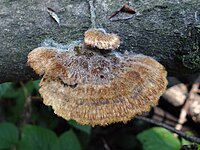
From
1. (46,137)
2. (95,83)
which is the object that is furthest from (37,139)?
(95,83)

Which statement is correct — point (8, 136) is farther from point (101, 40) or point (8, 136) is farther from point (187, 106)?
point (187, 106)

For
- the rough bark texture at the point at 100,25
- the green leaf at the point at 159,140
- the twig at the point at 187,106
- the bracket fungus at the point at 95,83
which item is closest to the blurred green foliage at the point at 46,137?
the green leaf at the point at 159,140

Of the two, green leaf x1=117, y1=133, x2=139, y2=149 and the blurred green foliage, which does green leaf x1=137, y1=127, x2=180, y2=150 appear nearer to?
the blurred green foliage

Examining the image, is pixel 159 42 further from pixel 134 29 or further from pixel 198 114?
pixel 198 114

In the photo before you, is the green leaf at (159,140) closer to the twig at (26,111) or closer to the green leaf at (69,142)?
the green leaf at (69,142)

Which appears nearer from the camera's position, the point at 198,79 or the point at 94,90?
the point at 94,90

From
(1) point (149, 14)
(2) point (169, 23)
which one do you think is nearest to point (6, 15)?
(1) point (149, 14)

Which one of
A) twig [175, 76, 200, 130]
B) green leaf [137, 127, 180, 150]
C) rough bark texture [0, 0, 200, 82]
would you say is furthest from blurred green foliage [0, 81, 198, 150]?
rough bark texture [0, 0, 200, 82]
